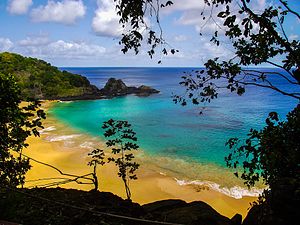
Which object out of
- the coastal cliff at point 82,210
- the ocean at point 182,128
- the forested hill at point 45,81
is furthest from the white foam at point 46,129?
the coastal cliff at point 82,210

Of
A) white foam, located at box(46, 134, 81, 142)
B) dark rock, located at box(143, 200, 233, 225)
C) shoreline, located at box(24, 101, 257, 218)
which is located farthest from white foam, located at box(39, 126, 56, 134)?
dark rock, located at box(143, 200, 233, 225)

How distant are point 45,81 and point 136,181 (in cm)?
6280

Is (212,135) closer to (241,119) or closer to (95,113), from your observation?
(241,119)

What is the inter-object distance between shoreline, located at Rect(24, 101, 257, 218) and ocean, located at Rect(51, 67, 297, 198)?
1133mm

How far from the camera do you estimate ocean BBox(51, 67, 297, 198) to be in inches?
992

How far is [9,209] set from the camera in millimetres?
6840

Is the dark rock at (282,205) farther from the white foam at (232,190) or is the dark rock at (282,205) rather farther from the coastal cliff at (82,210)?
the white foam at (232,190)

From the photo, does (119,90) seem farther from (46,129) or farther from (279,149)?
(279,149)

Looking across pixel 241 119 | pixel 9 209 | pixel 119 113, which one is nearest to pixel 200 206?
pixel 9 209

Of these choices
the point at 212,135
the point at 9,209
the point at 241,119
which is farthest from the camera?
the point at 241,119

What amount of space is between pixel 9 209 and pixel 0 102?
2.52m

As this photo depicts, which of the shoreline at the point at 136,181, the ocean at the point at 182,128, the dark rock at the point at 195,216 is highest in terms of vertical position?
the dark rock at the point at 195,216

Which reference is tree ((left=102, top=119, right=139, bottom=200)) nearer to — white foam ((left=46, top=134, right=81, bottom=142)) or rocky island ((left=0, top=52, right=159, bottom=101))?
white foam ((left=46, top=134, right=81, bottom=142))

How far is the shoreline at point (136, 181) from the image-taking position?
2016 centimetres
